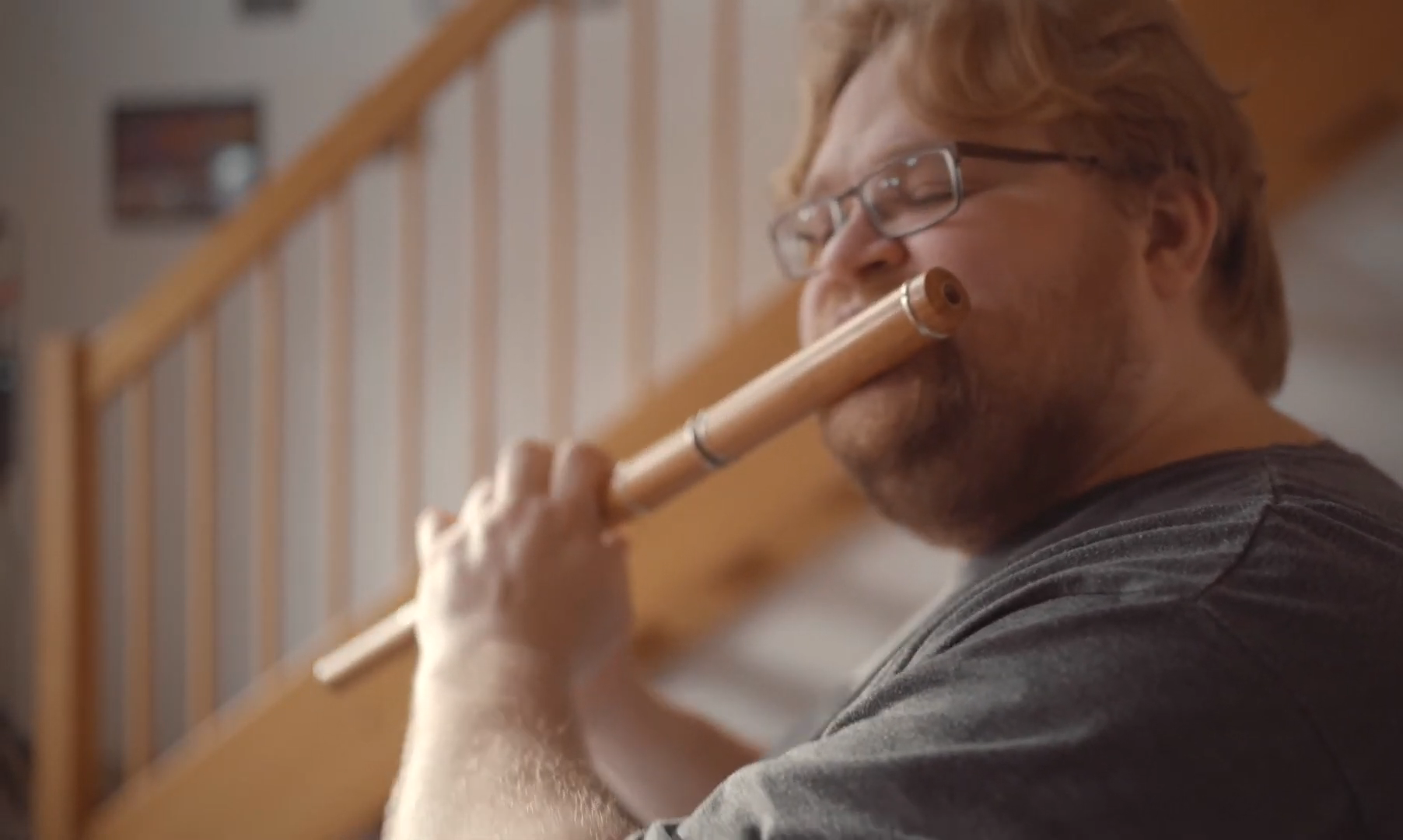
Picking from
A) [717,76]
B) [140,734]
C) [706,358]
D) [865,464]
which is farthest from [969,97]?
[140,734]

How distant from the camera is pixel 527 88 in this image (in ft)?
6.73

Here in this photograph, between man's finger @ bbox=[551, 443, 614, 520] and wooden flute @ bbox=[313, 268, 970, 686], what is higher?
wooden flute @ bbox=[313, 268, 970, 686]

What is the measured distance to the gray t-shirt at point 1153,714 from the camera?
0.39 m

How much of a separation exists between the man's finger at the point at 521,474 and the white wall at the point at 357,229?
1.19m

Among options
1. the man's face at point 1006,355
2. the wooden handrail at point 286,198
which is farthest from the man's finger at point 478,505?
the wooden handrail at point 286,198

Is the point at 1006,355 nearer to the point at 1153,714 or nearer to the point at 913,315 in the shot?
the point at 913,315

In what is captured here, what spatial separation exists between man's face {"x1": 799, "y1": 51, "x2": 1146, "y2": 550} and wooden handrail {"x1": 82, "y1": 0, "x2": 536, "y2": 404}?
36.7 inches

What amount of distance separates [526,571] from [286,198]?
985 mm

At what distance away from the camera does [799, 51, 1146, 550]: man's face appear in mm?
617

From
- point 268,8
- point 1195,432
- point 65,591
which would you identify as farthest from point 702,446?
point 268,8

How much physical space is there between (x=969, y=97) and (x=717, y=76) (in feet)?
2.68

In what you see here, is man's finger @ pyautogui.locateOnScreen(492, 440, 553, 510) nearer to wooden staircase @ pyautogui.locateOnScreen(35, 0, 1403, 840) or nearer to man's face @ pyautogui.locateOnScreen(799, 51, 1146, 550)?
man's face @ pyautogui.locateOnScreen(799, 51, 1146, 550)

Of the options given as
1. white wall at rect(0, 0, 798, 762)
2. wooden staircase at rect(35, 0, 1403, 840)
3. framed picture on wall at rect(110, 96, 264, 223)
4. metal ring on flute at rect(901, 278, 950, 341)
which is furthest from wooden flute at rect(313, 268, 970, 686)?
framed picture on wall at rect(110, 96, 264, 223)

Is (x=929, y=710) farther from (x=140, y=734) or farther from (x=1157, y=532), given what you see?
(x=140, y=734)
